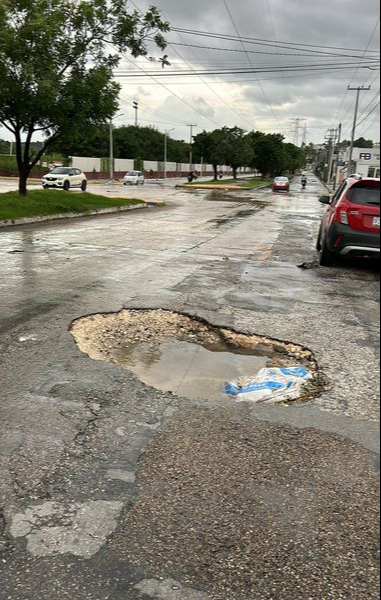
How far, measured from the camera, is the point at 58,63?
17844mm

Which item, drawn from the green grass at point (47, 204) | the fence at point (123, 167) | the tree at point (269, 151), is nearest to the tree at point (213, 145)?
the fence at point (123, 167)

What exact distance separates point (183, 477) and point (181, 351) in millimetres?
2255

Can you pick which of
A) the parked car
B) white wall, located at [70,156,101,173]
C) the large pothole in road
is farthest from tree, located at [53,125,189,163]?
the large pothole in road

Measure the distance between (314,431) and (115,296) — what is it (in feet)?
13.6

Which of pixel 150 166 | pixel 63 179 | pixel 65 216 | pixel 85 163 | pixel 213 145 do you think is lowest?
pixel 65 216

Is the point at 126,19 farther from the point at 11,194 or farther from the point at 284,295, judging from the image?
Answer: the point at 284,295

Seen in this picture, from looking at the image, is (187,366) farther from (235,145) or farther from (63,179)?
(235,145)

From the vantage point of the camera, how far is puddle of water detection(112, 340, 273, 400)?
4.50m

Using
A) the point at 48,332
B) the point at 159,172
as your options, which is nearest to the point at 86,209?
the point at 48,332

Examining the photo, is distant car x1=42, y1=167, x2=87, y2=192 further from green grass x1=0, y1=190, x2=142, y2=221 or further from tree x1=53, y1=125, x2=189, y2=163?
tree x1=53, y1=125, x2=189, y2=163

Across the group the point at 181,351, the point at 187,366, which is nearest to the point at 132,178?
the point at 181,351

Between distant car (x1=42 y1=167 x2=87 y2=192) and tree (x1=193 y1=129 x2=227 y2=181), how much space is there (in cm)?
3421

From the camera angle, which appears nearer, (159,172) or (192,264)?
(192,264)

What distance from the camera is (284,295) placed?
7.79m
